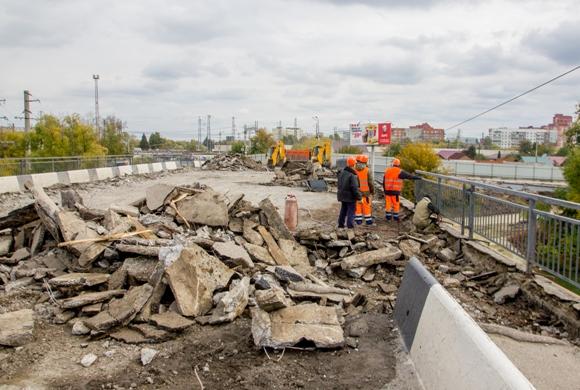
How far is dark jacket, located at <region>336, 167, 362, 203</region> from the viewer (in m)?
10.4

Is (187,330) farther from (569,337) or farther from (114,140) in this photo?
(114,140)

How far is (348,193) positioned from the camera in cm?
1049

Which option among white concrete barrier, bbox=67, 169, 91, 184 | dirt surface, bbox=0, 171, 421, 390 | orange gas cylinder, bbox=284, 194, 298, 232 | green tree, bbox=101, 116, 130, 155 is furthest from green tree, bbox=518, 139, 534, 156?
dirt surface, bbox=0, 171, 421, 390

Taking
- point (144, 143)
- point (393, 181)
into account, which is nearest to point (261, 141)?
point (144, 143)

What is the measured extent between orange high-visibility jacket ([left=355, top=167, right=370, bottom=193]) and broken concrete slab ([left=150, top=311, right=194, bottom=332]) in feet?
24.0

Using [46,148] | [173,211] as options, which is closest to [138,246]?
[173,211]

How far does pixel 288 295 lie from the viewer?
5.33 meters

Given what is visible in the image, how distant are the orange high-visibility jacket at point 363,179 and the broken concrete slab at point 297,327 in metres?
6.97

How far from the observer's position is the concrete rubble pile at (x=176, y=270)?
181 inches

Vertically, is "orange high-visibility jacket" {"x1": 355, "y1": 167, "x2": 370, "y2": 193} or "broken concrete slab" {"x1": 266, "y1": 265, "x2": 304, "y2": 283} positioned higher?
"orange high-visibility jacket" {"x1": 355, "y1": 167, "x2": 370, "y2": 193}

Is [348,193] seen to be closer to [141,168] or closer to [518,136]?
[141,168]

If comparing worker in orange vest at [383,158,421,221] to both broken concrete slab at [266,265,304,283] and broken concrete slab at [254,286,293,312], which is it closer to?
broken concrete slab at [266,265,304,283]

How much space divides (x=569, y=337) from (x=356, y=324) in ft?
7.68

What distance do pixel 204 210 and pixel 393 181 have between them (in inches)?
213
